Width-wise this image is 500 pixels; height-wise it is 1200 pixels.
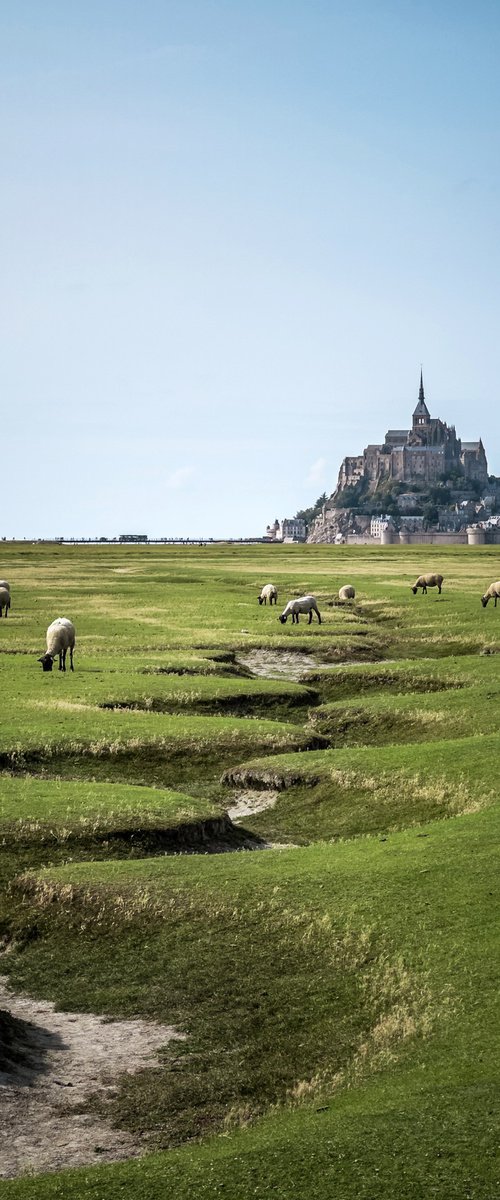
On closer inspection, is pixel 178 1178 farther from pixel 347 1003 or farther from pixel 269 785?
pixel 269 785

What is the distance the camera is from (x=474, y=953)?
17.7 meters

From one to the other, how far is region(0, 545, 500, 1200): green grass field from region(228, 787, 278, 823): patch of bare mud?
0.69 ft

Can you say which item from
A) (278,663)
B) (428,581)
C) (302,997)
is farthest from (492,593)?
(302,997)

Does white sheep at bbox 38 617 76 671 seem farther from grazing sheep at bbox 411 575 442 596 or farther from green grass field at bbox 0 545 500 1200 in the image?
grazing sheep at bbox 411 575 442 596

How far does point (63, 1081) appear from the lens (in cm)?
1600

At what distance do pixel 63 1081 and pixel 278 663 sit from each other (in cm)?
3818

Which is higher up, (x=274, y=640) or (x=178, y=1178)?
(x=274, y=640)

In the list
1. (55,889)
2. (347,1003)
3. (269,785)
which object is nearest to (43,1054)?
(347,1003)

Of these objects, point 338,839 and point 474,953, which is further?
point 338,839

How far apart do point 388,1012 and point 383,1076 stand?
6.89ft

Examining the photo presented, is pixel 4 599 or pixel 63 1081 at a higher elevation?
pixel 4 599

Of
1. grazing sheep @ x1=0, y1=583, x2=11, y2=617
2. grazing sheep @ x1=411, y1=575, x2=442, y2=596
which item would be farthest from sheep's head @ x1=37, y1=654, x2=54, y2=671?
grazing sheep @ x1=411, y1=575, x2=442, y2=596

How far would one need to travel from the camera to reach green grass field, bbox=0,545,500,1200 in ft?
41.7

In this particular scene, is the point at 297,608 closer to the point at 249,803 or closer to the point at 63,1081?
the point at 249,803
